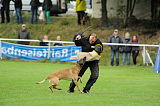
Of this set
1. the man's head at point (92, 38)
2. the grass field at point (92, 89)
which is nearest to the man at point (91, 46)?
the man's head at point (92, 38)

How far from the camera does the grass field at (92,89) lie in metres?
12.9

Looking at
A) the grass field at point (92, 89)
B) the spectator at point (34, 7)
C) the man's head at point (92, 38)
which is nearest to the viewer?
the grass field at point (92, 89)

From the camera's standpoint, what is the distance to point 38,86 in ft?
55.4

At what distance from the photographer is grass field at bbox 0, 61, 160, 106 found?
1291 cm

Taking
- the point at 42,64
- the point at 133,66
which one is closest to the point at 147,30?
the point at 133,66

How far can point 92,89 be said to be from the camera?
649 inches

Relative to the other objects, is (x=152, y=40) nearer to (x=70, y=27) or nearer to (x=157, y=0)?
(x=157, y=0)

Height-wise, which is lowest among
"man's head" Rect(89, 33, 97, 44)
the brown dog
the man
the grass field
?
the grass field

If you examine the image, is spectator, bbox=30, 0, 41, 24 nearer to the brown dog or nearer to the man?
the man

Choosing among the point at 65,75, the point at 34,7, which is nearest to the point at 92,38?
the point at 65,75

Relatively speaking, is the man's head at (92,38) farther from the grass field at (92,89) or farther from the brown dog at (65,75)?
the grass field at (92,89)

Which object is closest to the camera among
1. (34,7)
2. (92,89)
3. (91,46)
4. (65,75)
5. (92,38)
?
(92,38)

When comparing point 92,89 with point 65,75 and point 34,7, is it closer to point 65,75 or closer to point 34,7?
point 65,75

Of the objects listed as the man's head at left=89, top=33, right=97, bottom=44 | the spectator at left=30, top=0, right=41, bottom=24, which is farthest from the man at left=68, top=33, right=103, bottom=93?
the spectator at left=30, top=0, right=41, bottom=24
